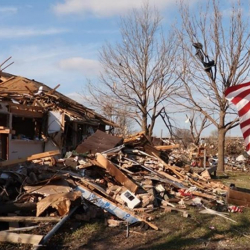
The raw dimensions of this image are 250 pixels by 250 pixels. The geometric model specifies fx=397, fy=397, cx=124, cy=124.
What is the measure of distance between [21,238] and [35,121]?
1109cm

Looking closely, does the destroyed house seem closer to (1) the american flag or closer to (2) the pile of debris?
(2) the pile of debris

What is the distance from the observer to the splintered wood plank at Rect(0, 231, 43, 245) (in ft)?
21.7

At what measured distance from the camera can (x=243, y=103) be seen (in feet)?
14.5

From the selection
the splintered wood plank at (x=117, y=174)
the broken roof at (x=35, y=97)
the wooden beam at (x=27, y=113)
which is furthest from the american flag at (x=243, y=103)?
the broken roof at (x=35, y=97)

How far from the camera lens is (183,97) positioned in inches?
989

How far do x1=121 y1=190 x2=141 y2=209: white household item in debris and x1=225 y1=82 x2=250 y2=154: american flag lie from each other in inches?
245

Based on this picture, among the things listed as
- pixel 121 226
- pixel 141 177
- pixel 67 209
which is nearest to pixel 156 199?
pixel 141 177

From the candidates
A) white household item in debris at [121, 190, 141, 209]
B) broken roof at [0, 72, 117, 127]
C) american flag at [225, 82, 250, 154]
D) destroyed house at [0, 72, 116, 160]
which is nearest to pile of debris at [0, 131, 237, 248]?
white household item in debris at [121, 190, 141, 209]

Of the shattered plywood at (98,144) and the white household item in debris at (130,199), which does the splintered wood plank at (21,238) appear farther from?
the shattered plywood at (98,144)

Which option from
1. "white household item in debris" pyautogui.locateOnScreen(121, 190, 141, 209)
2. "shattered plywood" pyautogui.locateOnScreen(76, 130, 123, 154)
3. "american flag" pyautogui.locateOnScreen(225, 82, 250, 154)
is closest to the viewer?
"american flag" pyautogui.locateOnScreen(225, 82, 250, 154)

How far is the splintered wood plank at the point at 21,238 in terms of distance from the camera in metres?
6.61

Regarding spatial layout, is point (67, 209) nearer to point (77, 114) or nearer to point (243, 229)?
point (243, 229)

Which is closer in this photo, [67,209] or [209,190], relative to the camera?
[67,209]

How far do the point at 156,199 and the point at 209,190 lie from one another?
3468mm
